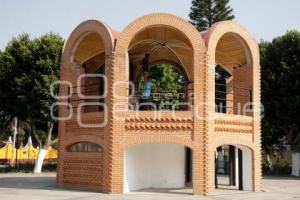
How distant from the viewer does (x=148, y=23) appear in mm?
17828

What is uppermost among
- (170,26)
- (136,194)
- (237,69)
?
(170,26)

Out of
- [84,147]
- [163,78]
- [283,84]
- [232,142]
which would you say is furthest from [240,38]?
[163,78]

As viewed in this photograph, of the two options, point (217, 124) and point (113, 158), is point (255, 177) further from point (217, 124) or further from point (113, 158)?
point (113, 158)

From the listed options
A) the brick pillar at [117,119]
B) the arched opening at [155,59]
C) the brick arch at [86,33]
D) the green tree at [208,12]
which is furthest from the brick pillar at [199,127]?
the green tree at [208,12]

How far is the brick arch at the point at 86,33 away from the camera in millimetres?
18234

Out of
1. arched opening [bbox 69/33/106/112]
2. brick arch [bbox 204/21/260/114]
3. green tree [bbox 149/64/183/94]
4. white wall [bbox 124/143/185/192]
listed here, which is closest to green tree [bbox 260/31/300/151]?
green tree [bbox 149/64/183/94]

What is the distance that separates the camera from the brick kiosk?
57.2 ft

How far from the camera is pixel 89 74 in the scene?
71.7ft

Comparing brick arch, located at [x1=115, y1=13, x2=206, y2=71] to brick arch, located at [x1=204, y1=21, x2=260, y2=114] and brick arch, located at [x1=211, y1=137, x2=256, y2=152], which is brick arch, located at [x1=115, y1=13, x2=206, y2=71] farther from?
brick arch, located at [x1=211, y1=137, x2=256, y2=152]

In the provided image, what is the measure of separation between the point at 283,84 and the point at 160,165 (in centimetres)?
1348

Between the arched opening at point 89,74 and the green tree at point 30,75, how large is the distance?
779cm

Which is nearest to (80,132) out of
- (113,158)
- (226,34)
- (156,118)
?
(113,158)

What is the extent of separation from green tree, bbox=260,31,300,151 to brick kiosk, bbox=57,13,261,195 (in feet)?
29.1

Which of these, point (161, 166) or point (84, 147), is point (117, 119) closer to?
point (84, 147)
